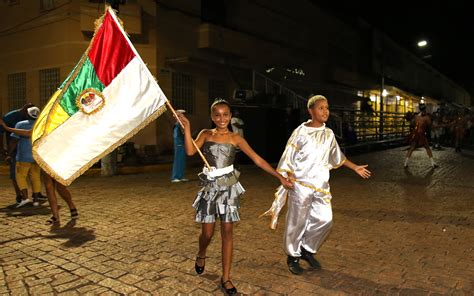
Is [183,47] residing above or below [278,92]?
above

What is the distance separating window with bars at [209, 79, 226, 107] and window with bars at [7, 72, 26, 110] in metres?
7.57

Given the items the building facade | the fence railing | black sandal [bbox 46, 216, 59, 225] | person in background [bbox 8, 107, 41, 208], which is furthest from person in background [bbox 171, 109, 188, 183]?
the fence railing

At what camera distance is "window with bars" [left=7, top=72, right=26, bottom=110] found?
58.3ft

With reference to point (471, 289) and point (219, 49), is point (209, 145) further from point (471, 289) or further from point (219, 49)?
point (219, 49)

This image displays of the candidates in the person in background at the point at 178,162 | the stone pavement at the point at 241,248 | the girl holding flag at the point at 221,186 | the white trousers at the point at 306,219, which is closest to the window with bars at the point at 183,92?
the person in background at the point at 178,162

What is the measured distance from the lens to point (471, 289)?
3.95m

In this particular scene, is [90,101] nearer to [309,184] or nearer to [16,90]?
[309,184]

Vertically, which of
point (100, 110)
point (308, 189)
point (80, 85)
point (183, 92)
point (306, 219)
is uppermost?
point (183, 92)

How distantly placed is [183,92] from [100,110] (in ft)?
45.1

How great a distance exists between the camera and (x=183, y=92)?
1805cm

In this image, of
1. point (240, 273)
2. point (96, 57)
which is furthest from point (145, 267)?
point (96, 57)

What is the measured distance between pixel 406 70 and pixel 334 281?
→ 45.1 metres

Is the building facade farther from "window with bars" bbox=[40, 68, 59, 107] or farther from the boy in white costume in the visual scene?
the boy in white costume

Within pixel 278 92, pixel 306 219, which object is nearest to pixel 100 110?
pixel 306 219
